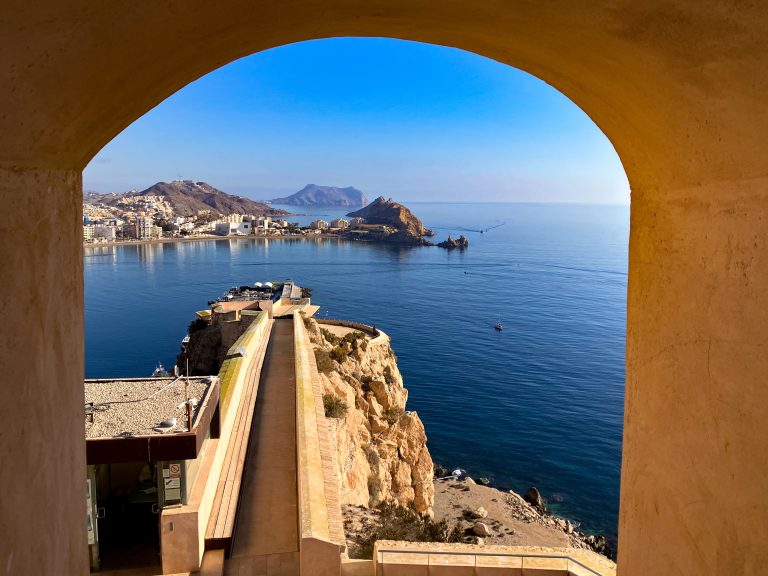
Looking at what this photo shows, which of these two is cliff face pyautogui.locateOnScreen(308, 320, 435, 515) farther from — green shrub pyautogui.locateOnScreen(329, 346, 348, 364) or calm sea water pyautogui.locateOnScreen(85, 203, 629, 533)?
calm sea water pyautogui.locateOnScreen(85, 203, 629, 533)

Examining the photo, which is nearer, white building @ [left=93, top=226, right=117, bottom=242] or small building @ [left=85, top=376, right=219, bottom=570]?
small building @ [left=85, top=376, right=219, bottom=570]

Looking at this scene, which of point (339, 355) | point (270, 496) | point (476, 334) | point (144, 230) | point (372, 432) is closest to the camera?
point (270, 496)

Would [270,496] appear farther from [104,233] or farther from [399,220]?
[399,220]

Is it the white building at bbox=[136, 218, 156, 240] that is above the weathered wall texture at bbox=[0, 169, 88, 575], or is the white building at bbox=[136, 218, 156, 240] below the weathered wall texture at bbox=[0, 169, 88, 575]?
above

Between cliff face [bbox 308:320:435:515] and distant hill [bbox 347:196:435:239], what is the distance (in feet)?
355

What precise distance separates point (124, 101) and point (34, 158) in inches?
20.1

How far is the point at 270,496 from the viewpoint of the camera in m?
8.78

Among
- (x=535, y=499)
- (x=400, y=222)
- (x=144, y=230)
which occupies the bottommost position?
(x=535, y=499)

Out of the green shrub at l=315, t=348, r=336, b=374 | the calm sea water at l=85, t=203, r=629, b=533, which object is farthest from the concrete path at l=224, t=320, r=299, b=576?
the calm sea water at l=85, t=203, r=629, b=533

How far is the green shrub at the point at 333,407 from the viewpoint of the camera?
14.5 meters

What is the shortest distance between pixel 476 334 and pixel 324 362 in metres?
30.9

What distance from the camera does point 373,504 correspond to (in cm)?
1612

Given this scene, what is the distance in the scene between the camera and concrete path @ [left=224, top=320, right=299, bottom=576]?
24.1 feet

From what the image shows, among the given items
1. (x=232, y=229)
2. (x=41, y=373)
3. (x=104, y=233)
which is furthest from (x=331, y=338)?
(x=232, y=229)
